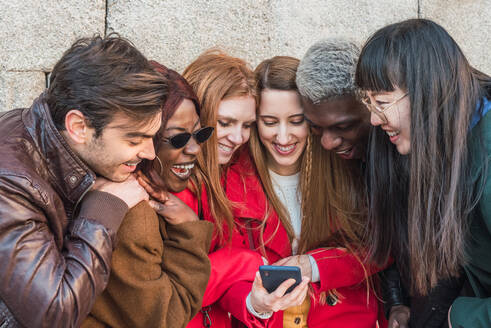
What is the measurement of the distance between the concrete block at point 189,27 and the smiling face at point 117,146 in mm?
1303

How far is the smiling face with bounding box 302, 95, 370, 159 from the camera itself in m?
2.66

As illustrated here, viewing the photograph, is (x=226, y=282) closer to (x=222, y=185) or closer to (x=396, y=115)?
(x=222, y=185)

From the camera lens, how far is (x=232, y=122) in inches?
108

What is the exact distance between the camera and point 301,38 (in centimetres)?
380

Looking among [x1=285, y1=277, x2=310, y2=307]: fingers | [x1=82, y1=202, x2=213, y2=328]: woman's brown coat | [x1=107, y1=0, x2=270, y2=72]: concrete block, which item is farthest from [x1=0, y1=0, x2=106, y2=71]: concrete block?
[x1=285, y1=277, x2=310, y2=307]: fingers

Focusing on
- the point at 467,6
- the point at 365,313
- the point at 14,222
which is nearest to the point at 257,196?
the point at 365,313

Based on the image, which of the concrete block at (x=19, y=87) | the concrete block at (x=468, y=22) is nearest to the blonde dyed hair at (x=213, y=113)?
the concrete block at (x=19, y=87)

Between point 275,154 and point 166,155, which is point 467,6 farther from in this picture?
point 166,155

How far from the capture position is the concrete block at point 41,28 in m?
2.77

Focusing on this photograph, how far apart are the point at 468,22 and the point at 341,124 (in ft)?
9.06

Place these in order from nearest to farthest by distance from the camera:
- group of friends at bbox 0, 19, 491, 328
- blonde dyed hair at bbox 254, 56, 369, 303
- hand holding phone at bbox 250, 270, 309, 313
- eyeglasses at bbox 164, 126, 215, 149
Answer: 1. group of friends at bbox 0, 19, 491, 328
2. hand holding phone at bbox 250, 270, 309, 313
3. eyeglasses at bbox 164, 126, 215, 149
4. blonde dyed hair at bbox 254, 56, 369, 303

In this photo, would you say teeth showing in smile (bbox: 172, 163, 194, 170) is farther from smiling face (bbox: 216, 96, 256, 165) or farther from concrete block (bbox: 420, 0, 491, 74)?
concrete block (bbox: 420, 0, 491, 74)

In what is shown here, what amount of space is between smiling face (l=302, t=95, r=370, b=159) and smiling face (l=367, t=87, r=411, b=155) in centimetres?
45

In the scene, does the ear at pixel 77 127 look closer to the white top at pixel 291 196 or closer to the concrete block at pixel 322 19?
→ the white top at pixel 291 196
